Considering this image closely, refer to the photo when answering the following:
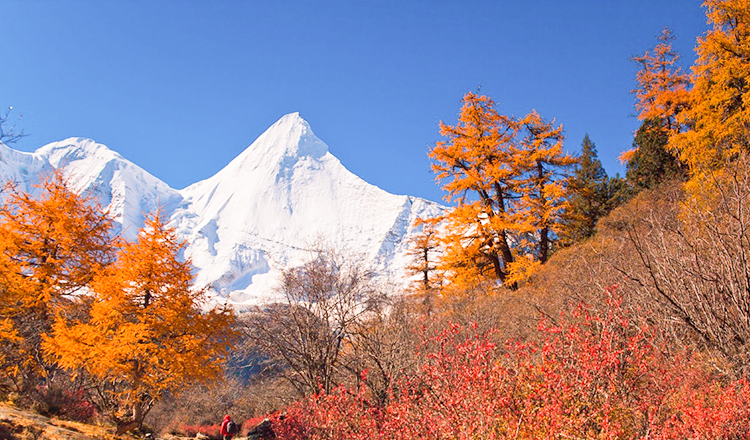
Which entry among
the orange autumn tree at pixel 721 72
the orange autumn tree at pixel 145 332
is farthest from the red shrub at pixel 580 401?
the orange autumn tree at pixel 721 72

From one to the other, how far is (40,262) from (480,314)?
13.9 metres

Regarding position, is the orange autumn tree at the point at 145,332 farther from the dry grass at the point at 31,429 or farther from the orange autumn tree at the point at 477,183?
the orange autumn tree at the point at 477,183

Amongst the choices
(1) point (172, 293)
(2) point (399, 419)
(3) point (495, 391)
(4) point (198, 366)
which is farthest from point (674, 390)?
(1) point (172, 293)

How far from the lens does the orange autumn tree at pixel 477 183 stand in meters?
16.2

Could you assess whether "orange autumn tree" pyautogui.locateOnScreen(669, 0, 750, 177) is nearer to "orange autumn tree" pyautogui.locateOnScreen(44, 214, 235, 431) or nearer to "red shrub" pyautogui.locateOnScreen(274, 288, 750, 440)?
"red shrub" pyautogui.locateOnScreen(274, 288, 750, 440)

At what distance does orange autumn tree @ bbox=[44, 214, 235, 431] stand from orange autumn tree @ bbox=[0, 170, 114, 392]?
3.97ft

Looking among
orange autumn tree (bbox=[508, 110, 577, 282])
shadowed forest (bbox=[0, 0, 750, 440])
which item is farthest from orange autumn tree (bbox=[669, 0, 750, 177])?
orange autumn tree (bbox=[508, 110, 577, 282])

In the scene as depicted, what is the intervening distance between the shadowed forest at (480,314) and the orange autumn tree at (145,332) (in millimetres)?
62

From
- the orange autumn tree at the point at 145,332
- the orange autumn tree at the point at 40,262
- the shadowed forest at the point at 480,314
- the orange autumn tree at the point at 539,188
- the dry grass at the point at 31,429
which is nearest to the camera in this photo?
the shadowed forest at the point at 480,314

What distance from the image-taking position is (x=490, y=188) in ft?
54.1

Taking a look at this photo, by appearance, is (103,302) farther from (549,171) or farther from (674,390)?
(549,171)

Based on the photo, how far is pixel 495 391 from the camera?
4.31 metres

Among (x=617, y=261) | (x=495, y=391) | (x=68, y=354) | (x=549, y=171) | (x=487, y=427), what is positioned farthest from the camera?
(x=549, y=171)

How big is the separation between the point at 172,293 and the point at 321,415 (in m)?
7.28
